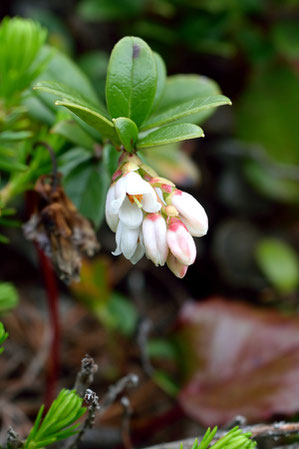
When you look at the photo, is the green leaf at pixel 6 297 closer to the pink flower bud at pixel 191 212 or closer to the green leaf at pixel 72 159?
the green leaf at pixel 72 159

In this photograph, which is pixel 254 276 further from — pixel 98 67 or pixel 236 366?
pixel 98 67

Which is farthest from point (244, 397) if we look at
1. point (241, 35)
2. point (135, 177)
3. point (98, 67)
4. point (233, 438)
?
point (241, 35)

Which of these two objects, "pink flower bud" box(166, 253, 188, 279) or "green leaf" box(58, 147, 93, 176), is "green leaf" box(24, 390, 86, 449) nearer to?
"pink flower bud" box(166, 253, 188, 279)

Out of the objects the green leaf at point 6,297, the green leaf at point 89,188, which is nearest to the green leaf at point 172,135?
the green leaf at point 89,188

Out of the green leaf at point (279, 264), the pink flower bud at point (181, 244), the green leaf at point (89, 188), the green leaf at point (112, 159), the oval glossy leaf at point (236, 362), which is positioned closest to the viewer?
the pink flower bud at point (181, 244)

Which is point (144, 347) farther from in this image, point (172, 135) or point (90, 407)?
point (172, 135)

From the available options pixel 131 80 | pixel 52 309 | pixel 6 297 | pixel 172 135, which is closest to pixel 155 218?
pixel 172 135

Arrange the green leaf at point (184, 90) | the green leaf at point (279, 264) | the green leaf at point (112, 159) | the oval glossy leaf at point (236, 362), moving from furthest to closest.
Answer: the green leaf at point (279, 264)
the oval glossy leaf at point (236, 362)
the green leaf at point (184, 90)
the green leaf at point (112, 159)
